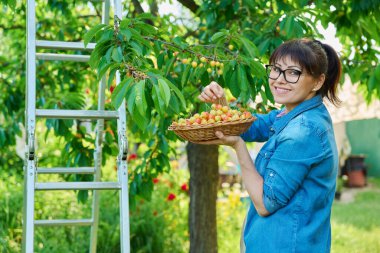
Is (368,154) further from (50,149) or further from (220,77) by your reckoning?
(220,77)

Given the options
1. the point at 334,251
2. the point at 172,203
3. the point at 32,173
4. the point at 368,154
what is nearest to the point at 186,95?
the point at 32,173

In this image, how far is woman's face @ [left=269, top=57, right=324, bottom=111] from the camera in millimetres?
2205

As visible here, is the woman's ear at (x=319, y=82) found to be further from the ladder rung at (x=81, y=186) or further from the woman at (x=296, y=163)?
the ladder rung at (x=81, y=186)

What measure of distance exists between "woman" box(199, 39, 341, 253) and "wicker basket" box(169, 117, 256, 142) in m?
0.02

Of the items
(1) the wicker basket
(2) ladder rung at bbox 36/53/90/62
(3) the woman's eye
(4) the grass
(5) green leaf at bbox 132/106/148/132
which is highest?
(2) ladder rung at bbox 36/53/90/62

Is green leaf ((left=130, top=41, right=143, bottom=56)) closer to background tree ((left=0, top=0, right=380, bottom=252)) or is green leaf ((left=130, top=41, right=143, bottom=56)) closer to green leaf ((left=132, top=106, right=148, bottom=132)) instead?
background tree ((left=0, top=0, right=380, bottom=252))

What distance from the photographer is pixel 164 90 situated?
2.18 meters

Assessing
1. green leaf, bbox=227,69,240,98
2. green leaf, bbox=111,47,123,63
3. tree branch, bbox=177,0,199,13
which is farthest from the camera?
tree branch, bbox=177,0,199,13

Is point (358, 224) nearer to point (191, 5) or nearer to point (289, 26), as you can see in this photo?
point (191, 5)

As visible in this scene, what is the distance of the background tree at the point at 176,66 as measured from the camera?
2471mm

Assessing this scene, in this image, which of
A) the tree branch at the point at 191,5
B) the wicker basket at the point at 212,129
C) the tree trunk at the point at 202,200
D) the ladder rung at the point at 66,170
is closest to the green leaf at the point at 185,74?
the wicker basket at the point at 212,129

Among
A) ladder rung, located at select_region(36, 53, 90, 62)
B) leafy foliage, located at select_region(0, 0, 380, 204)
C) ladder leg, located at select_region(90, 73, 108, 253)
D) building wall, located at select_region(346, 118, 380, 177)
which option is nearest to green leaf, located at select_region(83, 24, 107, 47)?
leafy foliage, located at select_region(0, 0, 380, 204)

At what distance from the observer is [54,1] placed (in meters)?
4.64

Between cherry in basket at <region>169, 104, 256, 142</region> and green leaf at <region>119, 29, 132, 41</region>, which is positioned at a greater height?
green leaf at <region>119, 29, 132, 41</region>
